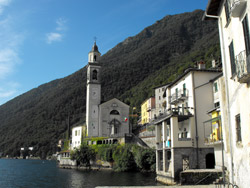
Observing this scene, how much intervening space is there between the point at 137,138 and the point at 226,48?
143 ft

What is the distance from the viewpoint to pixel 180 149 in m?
29.4

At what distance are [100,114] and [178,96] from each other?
37.3 meters

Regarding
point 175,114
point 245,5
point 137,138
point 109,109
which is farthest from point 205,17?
point 109,109

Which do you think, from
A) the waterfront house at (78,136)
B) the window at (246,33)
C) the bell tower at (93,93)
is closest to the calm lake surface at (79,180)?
the bell tower at (93,93)

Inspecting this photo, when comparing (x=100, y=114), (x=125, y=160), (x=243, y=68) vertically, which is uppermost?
(x=100, y=114)

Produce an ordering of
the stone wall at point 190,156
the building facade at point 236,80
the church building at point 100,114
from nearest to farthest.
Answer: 1. the building facade at point 236,80
2. the stone wall at point 190,156
3. the church building at point 100,114

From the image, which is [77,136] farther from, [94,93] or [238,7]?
[238,7]

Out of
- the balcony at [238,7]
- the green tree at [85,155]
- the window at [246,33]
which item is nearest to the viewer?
the balcony at [238,7]

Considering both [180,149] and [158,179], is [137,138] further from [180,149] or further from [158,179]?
[180,149]

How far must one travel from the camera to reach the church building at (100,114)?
68250mm

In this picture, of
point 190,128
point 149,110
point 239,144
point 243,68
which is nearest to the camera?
point 243,68

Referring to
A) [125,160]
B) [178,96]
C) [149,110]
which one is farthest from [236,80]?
[149,110]

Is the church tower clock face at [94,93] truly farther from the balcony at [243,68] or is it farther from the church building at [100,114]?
the balcony at [243,68]

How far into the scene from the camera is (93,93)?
2805 inches
